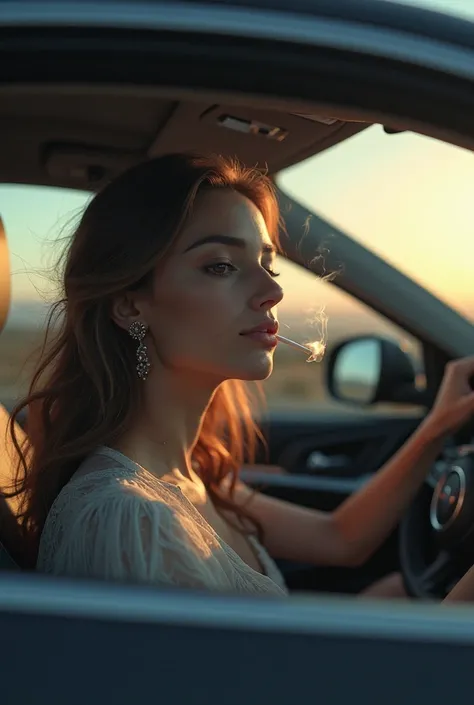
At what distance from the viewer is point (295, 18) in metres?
1.24

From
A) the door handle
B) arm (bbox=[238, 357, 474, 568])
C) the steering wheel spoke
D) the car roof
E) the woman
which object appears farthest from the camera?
the door handle

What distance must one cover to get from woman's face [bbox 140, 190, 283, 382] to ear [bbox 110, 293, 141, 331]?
2cm

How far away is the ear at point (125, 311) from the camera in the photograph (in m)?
1.81

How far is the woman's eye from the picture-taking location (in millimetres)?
1771

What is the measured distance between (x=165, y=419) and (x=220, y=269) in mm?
312

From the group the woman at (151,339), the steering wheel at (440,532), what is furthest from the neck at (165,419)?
the steering wheel at (440,532)

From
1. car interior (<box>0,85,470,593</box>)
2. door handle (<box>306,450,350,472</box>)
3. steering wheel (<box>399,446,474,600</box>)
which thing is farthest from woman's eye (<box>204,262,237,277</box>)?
door handle (<box>306,450,350,472</box>)

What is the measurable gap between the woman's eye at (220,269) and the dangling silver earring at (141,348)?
16cm

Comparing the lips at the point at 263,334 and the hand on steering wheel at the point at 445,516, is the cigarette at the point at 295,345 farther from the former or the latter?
the hand on steering wheel at the point at 445,516

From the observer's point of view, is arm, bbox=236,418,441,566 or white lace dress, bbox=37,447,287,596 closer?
white lace dress, bbox=37,447,287,596

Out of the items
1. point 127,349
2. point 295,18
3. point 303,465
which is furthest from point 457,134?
point 303,465

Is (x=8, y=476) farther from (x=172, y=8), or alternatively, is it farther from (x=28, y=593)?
(x=172, y=8)

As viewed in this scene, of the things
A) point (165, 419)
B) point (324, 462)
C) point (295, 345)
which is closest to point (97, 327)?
point (165, 419)

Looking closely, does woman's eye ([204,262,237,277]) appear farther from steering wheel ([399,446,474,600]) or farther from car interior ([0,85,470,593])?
steering wheel ([399,446,474,600])
